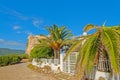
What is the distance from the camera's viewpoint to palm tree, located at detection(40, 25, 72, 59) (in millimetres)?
32281

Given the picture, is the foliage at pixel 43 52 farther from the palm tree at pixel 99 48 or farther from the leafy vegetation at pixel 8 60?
the palm tree at pixel 99 48

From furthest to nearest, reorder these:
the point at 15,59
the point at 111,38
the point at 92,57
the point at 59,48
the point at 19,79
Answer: the point at 15,59 < the point at 59,48 < the point at 19,79 < the point at 92,57 < the point at 111,38

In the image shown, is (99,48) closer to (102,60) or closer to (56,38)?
(102,60)

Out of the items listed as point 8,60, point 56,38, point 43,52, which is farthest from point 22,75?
point 8,60

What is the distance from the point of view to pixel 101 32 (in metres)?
11.7

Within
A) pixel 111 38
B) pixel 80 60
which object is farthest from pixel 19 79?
pixel 111 38

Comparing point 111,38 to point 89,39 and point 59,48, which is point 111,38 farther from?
point 59,48

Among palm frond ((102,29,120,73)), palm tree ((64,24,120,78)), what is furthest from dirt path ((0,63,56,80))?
palm frond ((102,29,120,73))

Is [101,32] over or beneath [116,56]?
over

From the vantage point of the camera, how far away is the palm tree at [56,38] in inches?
1271

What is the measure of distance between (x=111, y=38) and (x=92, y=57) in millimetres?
1510

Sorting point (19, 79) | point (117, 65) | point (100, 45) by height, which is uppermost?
point (100, 45)

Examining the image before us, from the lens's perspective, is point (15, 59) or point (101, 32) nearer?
point (101, 32)

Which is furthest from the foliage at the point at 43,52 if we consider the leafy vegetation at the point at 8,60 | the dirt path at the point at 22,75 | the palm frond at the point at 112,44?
the palm frond at the point at 112,44
